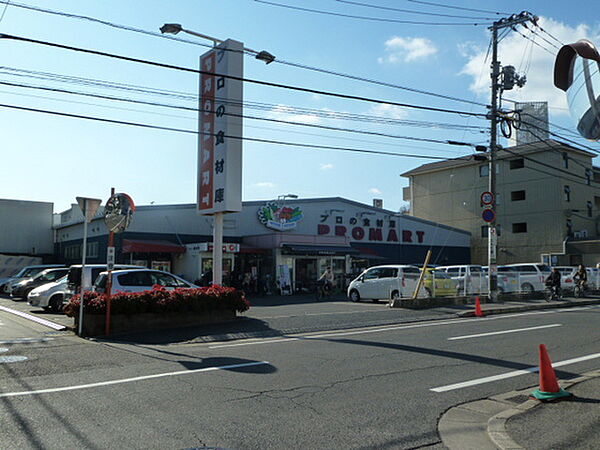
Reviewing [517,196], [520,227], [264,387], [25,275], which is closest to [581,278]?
[520,227]

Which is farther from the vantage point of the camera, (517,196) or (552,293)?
(517,196)

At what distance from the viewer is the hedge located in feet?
41.9

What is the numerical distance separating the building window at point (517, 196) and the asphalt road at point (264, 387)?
34.8 meters

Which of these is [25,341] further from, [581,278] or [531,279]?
[581,278]

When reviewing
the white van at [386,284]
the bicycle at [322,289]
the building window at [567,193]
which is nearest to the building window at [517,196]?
the building window at [567,193]

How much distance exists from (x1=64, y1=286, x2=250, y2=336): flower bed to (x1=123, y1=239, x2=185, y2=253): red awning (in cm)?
1364

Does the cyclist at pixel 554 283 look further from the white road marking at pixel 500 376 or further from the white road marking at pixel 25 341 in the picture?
the white road marking at pixel 25 341

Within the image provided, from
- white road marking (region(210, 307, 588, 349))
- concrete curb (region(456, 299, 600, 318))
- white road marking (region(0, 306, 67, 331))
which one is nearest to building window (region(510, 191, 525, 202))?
concrete curb (region(456, 299, 600, 318))

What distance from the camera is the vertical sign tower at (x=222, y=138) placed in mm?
16328

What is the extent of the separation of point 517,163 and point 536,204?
422 centimetres

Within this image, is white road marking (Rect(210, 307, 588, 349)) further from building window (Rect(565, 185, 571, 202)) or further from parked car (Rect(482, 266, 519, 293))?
building window (Rect(565, 185, 571, 202))

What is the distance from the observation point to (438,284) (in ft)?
69.0

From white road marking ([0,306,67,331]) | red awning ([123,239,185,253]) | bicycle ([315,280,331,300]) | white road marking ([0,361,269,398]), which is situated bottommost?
white road marking ([0,306,67,331])

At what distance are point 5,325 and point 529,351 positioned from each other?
45.0ft
